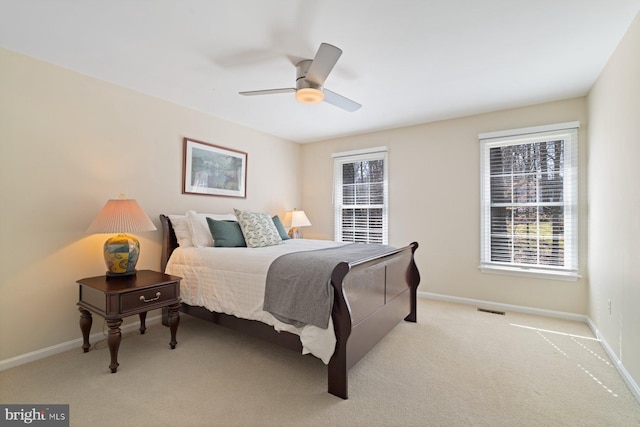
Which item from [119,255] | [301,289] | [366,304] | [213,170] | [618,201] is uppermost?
[213,170]

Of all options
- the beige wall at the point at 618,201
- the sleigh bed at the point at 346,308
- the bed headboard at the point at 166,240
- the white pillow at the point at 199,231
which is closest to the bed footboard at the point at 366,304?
the sleigh bed at the point at 346,308

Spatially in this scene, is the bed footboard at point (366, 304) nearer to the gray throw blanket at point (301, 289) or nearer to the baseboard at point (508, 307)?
the gray throw blanket at point (301, 289)

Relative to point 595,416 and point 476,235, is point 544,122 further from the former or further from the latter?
point 595,416

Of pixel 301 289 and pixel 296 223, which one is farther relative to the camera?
pixel 296 223

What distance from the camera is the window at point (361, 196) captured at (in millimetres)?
4684

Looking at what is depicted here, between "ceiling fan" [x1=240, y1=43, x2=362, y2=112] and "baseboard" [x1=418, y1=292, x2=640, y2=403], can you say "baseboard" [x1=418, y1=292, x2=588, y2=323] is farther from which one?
"ceiling fan" [x1=240, y1=43, x2=362, y2=112]

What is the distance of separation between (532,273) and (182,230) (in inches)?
160

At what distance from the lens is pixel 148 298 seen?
95.7 inches

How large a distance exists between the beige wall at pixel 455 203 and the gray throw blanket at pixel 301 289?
2.23m

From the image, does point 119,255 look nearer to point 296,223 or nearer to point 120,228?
point 120,228

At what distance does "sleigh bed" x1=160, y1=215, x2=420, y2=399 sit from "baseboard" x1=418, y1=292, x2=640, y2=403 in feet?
3.45

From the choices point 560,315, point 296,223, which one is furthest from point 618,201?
point 296,223

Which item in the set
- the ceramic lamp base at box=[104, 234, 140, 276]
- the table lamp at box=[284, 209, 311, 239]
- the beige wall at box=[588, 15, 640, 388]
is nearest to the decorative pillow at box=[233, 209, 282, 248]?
the ceramic lamp base at box=[104, 234, 140, 276]

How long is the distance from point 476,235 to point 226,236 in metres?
3.13
